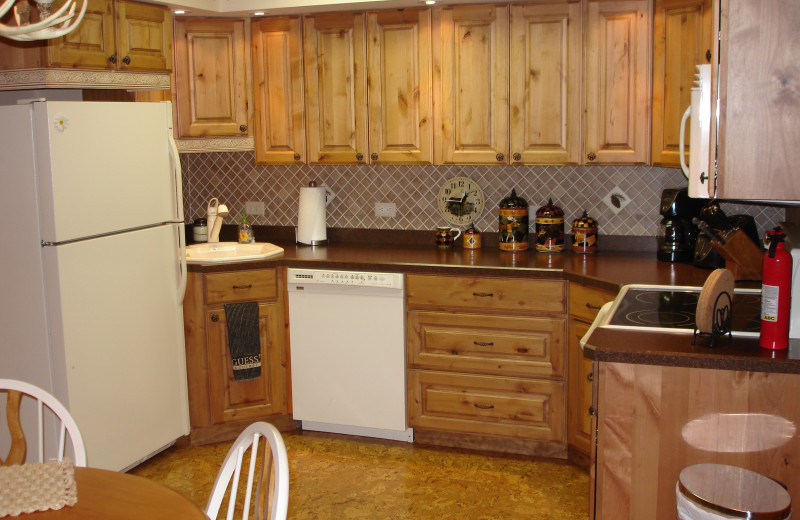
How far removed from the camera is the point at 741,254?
10.7 ft

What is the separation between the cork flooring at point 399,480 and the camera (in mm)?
3381

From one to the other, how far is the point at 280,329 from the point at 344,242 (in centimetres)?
74

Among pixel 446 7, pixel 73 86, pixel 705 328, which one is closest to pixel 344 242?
pixel 446 7

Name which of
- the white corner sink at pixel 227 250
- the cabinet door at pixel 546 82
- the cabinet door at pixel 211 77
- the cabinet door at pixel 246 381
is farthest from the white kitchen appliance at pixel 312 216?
the cabinet door at pixel 546 82

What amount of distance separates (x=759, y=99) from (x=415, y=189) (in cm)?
265

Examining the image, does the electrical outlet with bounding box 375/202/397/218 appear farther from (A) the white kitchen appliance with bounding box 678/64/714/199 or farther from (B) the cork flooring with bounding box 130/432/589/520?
(A) the white kitchen appliance with bounding box 678/64/714/199

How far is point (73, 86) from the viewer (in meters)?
3.49

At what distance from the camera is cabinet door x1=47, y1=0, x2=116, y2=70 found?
134 inches

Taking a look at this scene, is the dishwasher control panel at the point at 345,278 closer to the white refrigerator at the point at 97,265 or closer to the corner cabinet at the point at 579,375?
the white refrigerator at the point at 97,265

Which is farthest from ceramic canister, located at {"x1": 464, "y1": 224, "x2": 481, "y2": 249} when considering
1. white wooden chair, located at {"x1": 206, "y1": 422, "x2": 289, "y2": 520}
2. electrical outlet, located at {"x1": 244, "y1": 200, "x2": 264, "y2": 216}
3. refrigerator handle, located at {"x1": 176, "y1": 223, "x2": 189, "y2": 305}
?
white wooden chair, located at {"x1": 206, "y1": 422, "x2": 289, "y2": 520}

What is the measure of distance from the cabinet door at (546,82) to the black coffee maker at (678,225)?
0.47 m

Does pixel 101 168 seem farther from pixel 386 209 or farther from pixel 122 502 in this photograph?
pixel 122 502

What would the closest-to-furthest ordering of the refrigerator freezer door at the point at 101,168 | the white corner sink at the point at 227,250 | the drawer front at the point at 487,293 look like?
the refrigerator freezer door at the point at 101,168 < the drawer front at the point at 487,293 < the white corner sink at the point at 227,250

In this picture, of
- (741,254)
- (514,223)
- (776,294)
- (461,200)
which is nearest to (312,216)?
(461,200)
